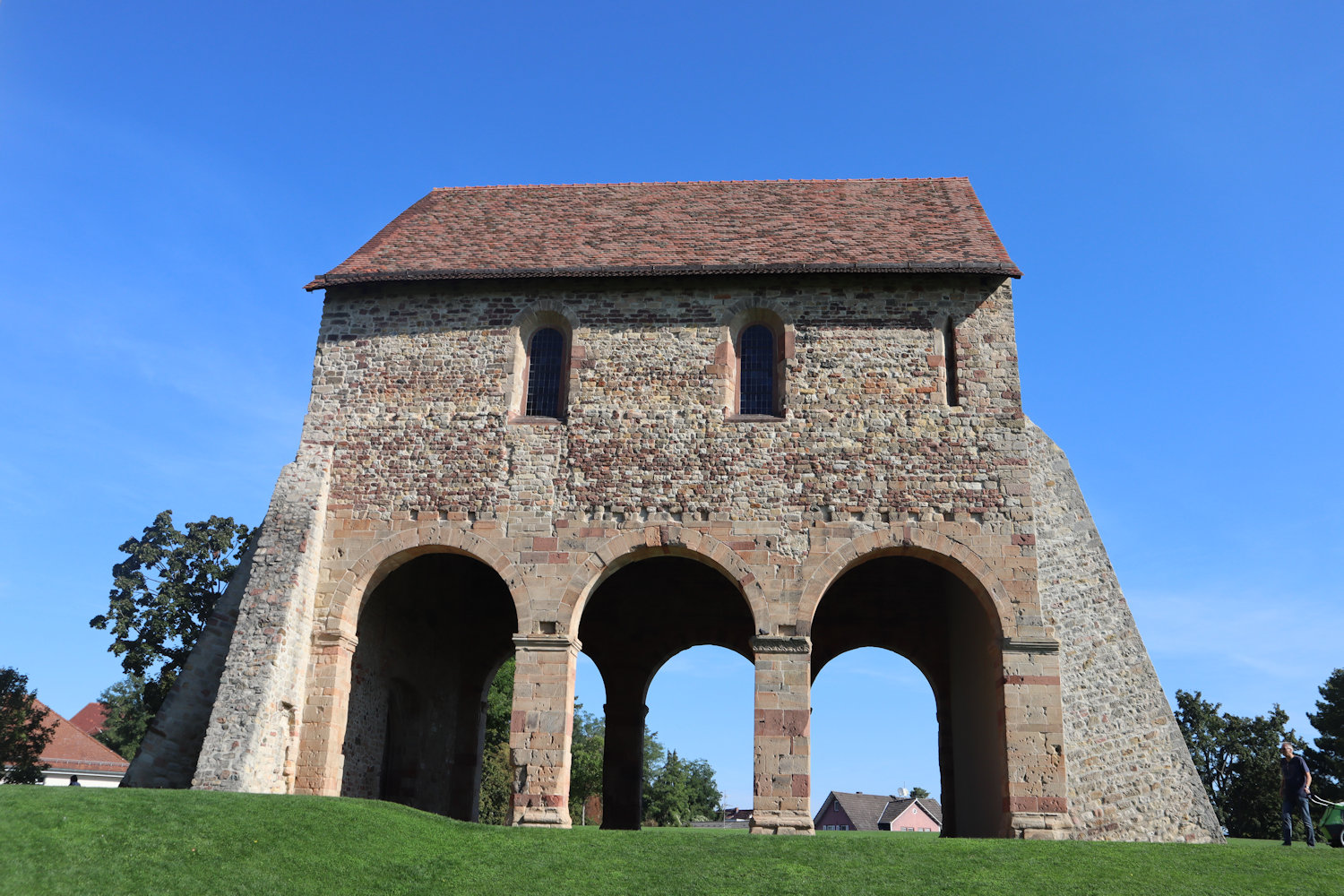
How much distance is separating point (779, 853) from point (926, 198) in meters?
12.2

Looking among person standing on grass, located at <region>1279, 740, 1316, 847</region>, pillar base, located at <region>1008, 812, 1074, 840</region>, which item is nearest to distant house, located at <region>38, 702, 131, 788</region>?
pillar base, located at <region>1008, 812, 1074, 840</region>

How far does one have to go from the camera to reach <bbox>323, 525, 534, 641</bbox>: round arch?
15.0 meters

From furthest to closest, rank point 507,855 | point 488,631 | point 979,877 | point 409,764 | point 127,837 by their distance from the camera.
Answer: point 488,631 < point 409,764 < point 507,855 < point 979,877 < point 127,837

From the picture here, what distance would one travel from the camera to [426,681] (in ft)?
61.7

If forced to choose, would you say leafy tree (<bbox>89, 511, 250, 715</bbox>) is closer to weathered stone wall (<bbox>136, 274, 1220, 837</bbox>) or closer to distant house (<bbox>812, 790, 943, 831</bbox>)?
weathered stone wall (<bbox>136, 274, 1220, 837</bbox>)

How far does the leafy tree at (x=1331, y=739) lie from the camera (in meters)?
32.1

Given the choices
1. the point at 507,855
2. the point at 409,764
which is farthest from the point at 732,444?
the point at 409,764

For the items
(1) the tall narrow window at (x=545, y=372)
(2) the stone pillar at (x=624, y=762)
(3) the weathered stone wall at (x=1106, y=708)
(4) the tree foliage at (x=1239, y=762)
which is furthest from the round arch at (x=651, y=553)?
(4) the tree foliage at (x=1239, y=762)

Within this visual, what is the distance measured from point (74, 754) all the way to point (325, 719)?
88.8ft

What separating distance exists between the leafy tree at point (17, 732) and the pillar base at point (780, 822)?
20067 mm

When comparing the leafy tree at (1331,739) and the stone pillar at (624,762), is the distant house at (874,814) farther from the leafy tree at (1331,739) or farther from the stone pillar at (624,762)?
the stone pillar at (624,762)

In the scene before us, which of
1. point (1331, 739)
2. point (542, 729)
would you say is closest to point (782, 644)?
point (542, 729)

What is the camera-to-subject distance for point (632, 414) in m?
15.8

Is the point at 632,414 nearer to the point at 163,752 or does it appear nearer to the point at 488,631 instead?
the point at 488,631
